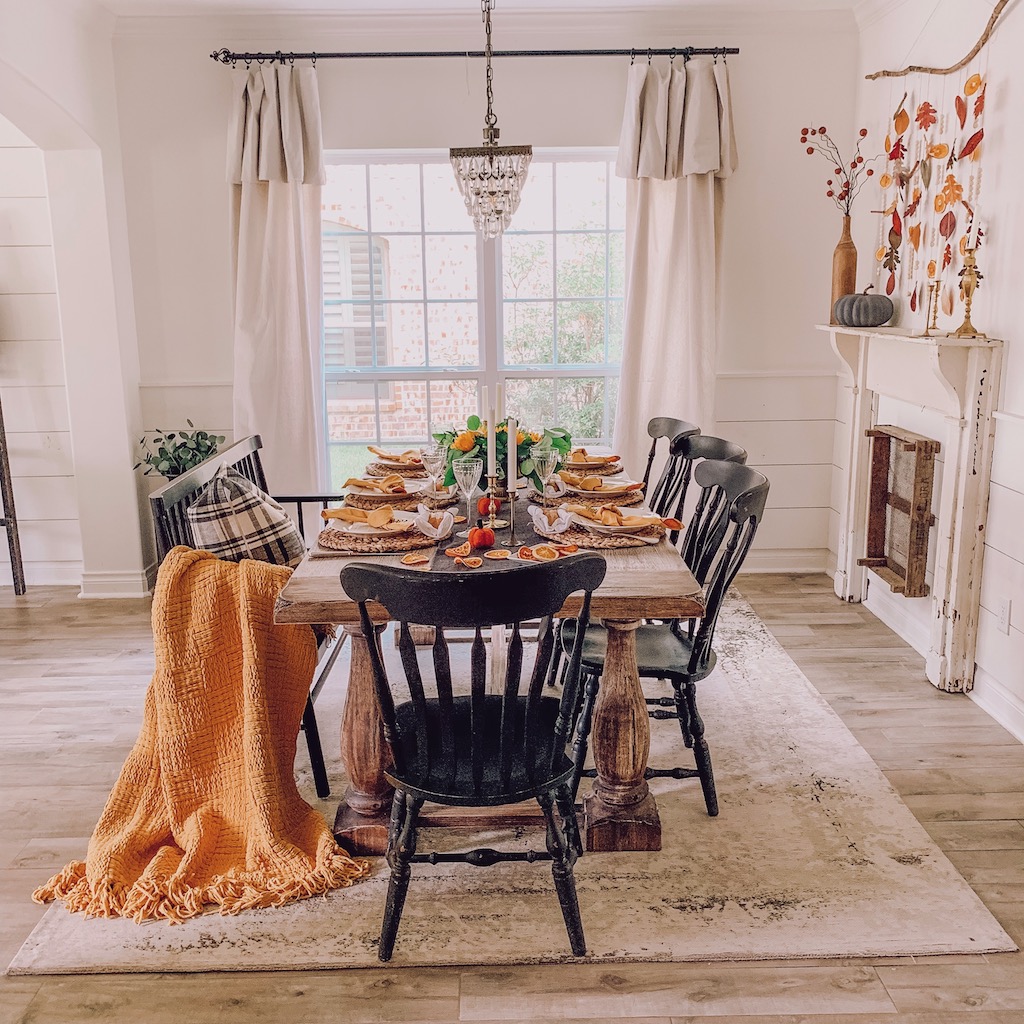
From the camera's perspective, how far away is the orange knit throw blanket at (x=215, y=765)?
2402mm

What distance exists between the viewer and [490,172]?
300 cm

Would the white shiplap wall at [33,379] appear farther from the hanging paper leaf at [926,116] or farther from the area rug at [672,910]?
the hanging paper leaf at [926,116]

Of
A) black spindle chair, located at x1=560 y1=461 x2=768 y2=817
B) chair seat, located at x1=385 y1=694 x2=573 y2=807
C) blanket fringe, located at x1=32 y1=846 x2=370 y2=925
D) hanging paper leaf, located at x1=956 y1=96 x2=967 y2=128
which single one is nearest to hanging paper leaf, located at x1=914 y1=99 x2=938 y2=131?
hanging paper leaf, located at x1=956 y1=96 x2=967 y2=128

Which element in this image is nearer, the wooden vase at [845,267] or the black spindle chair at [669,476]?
the black spindle chair at [669,476]

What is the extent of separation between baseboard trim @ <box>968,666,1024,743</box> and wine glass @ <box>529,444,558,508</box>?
162 cm

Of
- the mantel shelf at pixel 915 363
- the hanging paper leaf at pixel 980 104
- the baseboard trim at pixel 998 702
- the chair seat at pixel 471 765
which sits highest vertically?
the hanging paper leaf at pixel 980 104

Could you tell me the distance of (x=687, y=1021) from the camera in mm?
→ 1957

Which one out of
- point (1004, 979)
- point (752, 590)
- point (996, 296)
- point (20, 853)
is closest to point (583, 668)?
point (1004, 979)

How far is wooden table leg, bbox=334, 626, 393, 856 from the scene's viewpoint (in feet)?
7.98

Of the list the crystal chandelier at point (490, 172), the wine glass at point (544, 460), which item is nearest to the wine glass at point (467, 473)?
the wine glass at point (544, 460)

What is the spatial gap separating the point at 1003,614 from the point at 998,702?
285mm

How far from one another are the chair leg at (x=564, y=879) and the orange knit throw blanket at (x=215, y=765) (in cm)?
56

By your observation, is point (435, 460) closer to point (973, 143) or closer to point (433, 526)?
point (433, 526)

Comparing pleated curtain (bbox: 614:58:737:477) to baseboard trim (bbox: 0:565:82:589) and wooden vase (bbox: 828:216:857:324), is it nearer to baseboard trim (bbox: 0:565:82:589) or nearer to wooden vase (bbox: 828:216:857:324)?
wooden vase (bbox: 828:216:857:324)
